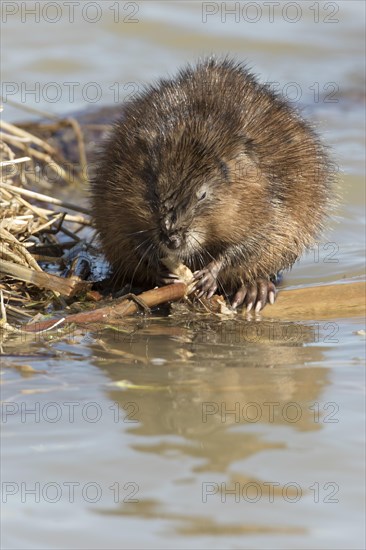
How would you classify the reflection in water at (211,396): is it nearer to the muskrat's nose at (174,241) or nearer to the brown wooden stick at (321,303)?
the brown wooden stick at (321,303)

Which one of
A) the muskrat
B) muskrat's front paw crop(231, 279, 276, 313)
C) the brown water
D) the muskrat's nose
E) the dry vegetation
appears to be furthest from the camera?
muskrat's front paw crop(231, 279, 276, 313)

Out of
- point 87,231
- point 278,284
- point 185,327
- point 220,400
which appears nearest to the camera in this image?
point 220,400

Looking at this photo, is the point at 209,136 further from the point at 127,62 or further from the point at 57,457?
the point at 127,62

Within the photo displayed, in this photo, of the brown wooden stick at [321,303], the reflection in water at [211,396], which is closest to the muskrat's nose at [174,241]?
the reflection in water at [211,396]

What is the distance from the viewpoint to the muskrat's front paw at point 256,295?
17.2 ft

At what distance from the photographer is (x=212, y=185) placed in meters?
4.79

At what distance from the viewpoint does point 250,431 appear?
3500 millimetres

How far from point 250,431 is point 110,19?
8.68 meters

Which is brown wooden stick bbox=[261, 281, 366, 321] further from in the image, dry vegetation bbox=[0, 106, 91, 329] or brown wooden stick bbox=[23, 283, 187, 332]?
dry vegetation bbox=[0, 106, 91, 329]

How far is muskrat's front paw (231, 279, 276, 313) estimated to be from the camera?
5238mm

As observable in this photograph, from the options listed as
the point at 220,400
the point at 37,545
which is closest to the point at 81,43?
the point at 220,400

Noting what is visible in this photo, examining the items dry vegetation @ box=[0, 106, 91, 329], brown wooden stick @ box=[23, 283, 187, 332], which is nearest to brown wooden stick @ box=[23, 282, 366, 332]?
brown wooden stick @ box=[23, 283, 187, 332]

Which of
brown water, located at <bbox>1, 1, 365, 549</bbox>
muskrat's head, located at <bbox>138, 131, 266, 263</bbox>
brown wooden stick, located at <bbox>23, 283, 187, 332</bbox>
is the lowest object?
brown water, located at <bbox>1, 1, 365, 549</bbox>

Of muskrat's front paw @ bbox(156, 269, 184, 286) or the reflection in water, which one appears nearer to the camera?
the reflection in water
